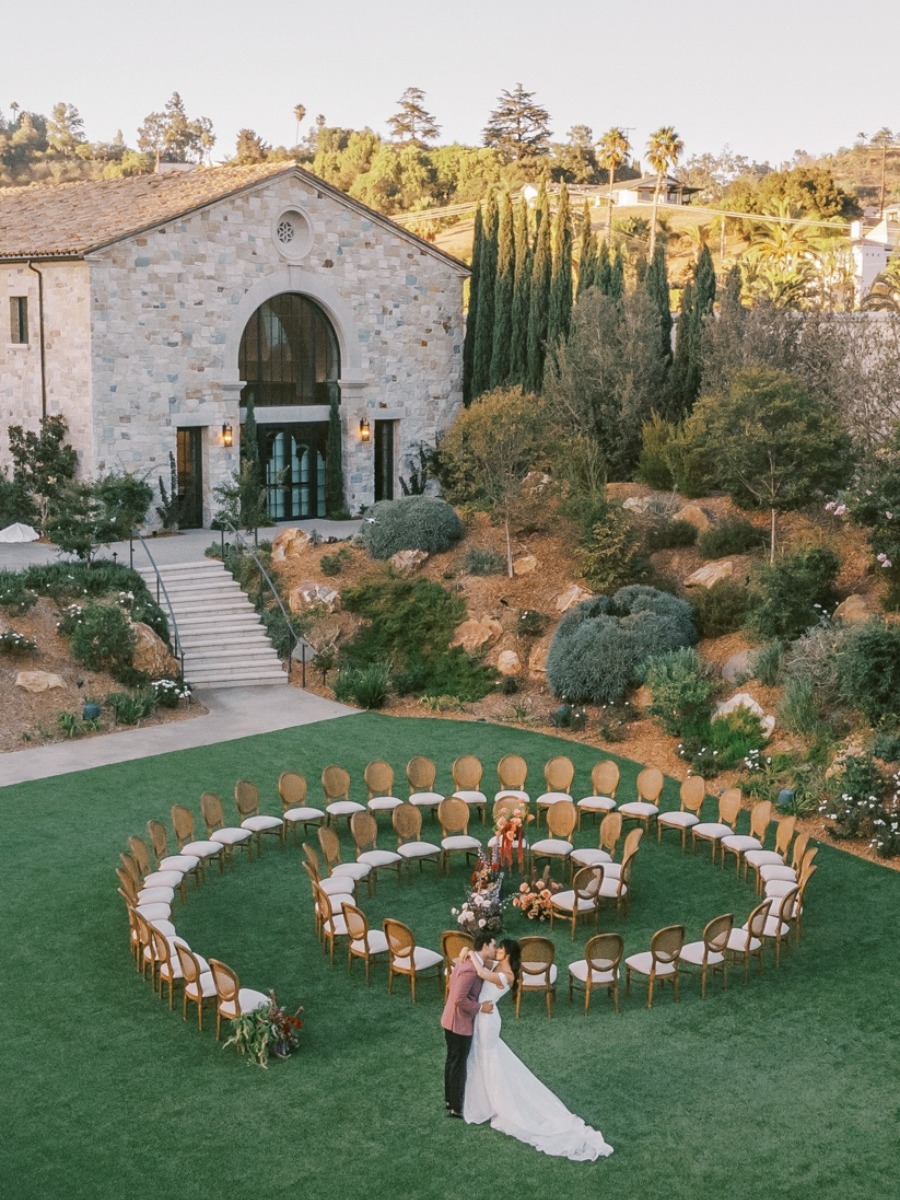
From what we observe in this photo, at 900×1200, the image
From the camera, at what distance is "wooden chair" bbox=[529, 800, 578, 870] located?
17594mm

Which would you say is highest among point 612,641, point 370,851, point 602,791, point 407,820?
point 612,641

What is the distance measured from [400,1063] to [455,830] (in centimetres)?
596

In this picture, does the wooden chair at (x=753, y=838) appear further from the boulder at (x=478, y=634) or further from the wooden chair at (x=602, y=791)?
the boulder at (x=478, y=634)

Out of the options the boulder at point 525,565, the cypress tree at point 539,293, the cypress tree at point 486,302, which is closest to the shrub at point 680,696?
the boulder at point 525,565

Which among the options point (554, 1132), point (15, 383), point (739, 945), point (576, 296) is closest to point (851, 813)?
point (739, 945)

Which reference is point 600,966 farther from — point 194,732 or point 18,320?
point 18,320

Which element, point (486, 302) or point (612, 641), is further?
point (486, 302)

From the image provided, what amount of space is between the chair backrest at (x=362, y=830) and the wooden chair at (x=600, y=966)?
4116 millimetres

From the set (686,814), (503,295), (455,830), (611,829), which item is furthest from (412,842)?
(503,295)

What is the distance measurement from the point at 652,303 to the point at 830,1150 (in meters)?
25.5

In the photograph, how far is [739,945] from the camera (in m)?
14.7

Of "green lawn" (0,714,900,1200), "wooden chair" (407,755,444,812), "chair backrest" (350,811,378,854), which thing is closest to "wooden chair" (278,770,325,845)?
"green lawn" (0,714,900,1200)

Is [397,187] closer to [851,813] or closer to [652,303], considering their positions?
[652,303]

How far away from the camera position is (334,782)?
63.9ft
